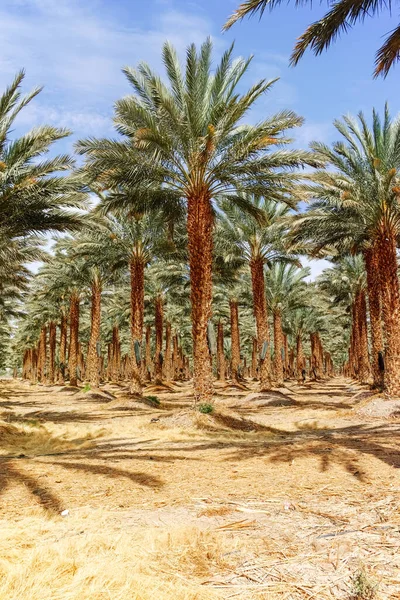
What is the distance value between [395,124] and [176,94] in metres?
7.68

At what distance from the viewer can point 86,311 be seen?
47.8m

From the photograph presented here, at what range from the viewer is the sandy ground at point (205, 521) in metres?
2.94

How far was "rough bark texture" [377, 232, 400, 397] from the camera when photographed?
47.3 ft

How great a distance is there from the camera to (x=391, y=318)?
14672mm

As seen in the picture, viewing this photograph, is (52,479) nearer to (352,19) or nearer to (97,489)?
(97,489)

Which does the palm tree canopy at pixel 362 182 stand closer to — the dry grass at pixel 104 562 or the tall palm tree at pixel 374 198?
the tall palm tree at pixel 374 198

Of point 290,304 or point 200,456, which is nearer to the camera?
point 200,456

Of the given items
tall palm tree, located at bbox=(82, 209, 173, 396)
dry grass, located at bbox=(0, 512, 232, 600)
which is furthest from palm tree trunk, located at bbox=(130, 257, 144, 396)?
dry grass, located at bbox=(0, 512, 232, 600)

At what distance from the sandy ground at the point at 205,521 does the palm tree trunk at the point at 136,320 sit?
10598mm

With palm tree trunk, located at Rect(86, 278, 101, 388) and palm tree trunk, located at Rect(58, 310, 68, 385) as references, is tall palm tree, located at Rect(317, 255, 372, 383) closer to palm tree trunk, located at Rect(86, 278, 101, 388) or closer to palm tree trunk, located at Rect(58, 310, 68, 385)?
palm tree trunk, located at Rect(86, 278, 101, 388)

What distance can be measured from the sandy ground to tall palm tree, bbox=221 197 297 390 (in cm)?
1349

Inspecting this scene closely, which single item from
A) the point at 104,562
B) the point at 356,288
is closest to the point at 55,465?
the point at 104,562

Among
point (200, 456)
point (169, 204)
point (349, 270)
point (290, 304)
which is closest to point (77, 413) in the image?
point (169, 204)

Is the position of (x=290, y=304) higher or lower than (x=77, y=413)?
higher
